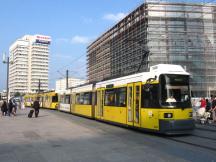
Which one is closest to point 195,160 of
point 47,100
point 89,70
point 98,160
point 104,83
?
point 98,160

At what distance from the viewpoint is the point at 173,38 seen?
73812 mm

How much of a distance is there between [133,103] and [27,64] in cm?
5041

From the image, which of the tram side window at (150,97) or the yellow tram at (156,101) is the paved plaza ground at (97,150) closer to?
the yellow tram at (156,101)

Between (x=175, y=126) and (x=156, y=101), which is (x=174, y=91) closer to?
(x=156, y=101)

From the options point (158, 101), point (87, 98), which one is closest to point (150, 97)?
point (158, 101)

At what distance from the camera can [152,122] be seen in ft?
49.8

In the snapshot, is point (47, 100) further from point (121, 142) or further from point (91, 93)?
point (121, 142)

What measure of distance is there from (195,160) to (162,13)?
226 ft

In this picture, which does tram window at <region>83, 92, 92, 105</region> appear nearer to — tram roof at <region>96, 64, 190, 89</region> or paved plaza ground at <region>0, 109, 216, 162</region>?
tram roof at <region>96, 64, 190, 89</region>

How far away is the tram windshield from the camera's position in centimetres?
1495

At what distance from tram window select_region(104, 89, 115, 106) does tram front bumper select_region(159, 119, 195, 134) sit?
235 inches

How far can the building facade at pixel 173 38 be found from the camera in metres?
72.4

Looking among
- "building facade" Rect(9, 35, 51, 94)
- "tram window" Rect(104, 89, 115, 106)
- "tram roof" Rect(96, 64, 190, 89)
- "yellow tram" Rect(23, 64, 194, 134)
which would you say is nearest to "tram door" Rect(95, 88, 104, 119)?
"tram window" Rect(104, 89, 115, 106)

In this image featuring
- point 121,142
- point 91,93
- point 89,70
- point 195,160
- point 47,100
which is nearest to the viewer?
point 195,160
